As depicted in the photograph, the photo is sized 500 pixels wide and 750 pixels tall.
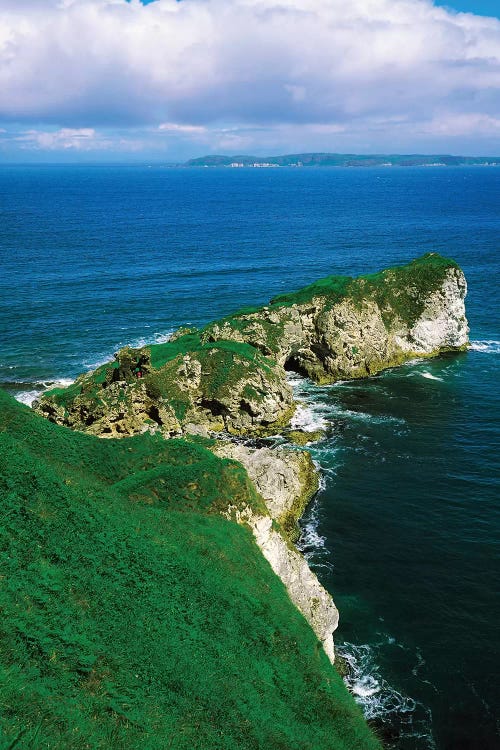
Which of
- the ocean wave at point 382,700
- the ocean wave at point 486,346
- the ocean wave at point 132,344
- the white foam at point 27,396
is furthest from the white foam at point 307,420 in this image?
the ocean wave at point 486,346

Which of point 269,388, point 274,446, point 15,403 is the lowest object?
point 274,446

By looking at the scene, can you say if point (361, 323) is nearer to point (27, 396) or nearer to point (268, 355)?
point (268, 355)

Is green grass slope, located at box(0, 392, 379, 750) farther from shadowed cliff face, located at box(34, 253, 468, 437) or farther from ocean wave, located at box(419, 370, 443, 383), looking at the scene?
ocean wave, located at box(419, 370, 443, 383)

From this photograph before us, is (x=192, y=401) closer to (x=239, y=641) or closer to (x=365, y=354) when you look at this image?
(x=365, y=354)

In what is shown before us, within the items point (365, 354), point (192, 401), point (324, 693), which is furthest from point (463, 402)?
point (324, 693)

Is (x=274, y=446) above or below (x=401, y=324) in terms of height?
below

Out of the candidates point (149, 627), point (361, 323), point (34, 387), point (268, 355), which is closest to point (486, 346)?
point (361, 323)

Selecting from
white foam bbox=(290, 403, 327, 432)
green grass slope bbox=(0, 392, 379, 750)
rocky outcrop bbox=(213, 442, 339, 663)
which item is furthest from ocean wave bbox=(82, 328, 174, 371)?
green grass slope bbox=(0, 392, 379, 750)
